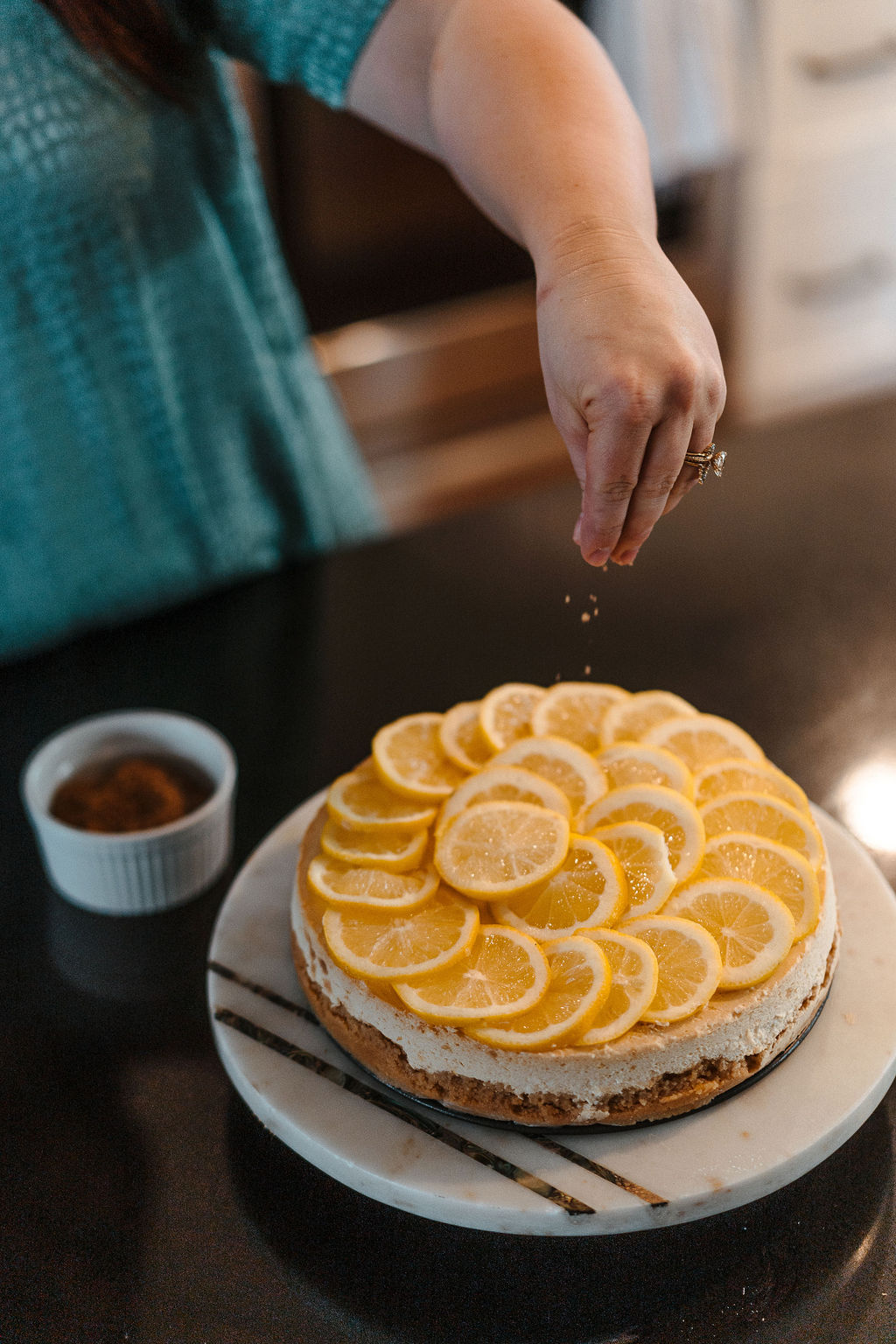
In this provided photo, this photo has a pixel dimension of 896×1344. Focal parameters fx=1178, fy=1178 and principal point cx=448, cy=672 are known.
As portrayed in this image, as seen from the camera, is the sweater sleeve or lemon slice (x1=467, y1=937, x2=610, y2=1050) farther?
the sweater sleeve

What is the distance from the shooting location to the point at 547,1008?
0.96m

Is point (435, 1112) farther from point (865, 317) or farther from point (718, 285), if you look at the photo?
point (865, 317)

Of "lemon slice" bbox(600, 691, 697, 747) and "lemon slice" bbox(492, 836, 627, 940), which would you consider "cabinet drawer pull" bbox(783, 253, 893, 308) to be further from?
"lemon slice" bbox(492, 836, 627, 940)

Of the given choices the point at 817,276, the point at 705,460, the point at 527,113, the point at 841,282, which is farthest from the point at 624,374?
the point at 841,282

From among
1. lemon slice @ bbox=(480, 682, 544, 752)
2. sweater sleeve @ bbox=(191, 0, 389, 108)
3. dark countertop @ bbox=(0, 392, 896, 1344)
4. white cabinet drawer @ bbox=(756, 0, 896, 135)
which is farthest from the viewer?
white cabinet drawer @ bbox=(756, 0, 896, 135)

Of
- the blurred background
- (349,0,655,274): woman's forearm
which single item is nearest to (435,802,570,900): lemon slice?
(349,0,655,274): woman's forearm

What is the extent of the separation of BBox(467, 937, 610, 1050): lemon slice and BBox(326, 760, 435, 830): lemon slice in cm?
21

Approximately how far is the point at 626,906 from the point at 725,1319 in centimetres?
33

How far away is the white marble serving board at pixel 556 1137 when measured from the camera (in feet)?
3.02

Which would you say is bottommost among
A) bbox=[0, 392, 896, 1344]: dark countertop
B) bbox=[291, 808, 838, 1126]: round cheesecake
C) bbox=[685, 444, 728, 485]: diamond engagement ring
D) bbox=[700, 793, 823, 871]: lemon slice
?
bbox=[0, 392, 896, 1344]: dark countertop

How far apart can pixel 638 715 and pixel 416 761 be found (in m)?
0.25

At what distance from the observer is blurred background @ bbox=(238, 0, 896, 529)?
3.14 m

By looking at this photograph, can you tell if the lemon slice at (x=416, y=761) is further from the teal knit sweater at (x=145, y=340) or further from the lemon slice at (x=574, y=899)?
the teal knit sweater at (x=145, y=340)

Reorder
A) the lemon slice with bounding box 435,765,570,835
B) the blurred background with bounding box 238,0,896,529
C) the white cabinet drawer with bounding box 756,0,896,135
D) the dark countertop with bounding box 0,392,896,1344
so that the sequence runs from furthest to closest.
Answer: the white cabinet drawer with bounding box 756,0,896,135
the blurred background with bounding box 238,0,896,529
the lemon slice with bounding box 435,765,570,835
the dark countertop with bounding box 0,392,896,1344
